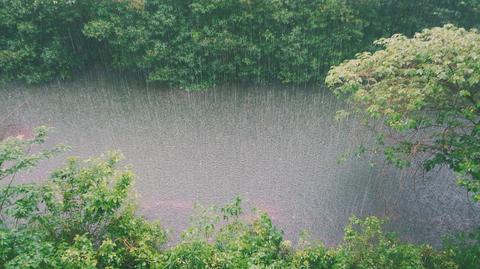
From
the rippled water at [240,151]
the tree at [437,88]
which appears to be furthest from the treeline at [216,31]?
the tree at [437,88]

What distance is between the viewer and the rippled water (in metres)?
7.97

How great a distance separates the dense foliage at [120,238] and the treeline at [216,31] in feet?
19.2

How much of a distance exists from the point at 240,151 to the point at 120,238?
14.0ft

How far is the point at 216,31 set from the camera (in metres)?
11.0

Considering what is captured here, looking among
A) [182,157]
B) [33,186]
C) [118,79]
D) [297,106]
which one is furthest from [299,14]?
[33,186]

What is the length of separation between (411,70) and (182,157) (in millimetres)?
5382

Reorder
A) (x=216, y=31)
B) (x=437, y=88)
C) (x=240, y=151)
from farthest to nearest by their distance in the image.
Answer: (x=216, y=31), (x=240, y=151), (x=437, y=88)

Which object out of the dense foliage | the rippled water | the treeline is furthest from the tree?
the treeline

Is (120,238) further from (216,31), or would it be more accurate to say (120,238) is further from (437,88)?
(216,31)

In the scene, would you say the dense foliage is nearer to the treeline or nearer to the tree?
the tree

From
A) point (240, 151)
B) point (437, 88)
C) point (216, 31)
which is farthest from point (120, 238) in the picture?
point (216, 31)

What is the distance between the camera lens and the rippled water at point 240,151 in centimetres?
797

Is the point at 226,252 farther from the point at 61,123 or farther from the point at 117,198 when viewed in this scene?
the point at 61,123

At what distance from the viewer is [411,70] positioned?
19.9 ft
